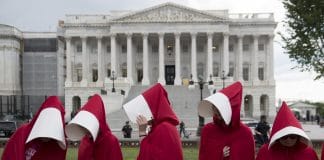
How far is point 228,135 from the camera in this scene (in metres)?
8.51

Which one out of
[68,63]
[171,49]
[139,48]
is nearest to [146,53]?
[139,48]

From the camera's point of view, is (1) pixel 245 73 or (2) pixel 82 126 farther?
(1) pixel 245 73

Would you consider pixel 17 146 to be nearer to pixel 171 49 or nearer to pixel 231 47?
pixel 171 49

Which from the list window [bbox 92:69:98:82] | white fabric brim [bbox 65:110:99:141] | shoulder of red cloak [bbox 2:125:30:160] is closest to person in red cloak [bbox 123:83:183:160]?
white fabric brim [bbox 65:110:99:141]

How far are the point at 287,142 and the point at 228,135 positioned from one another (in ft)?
2.86

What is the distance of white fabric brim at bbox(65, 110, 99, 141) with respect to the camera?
7516 mm

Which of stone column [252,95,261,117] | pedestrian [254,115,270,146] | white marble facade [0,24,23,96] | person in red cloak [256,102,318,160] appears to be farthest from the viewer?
white marble facade [0,24,23,96]

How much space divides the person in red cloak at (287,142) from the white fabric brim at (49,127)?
268 centimetres

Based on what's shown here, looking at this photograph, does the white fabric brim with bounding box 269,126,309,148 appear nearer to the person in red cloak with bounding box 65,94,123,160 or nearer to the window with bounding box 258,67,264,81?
the person in red cloak with bounding box 65,94,123,160

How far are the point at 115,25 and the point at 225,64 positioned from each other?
16411 mm

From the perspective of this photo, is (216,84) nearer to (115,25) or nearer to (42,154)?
(115,25)

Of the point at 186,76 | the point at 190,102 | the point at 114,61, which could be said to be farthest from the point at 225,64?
the point at 190,102

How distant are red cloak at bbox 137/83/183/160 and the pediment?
7790 cm

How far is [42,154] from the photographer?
25.4 ft
